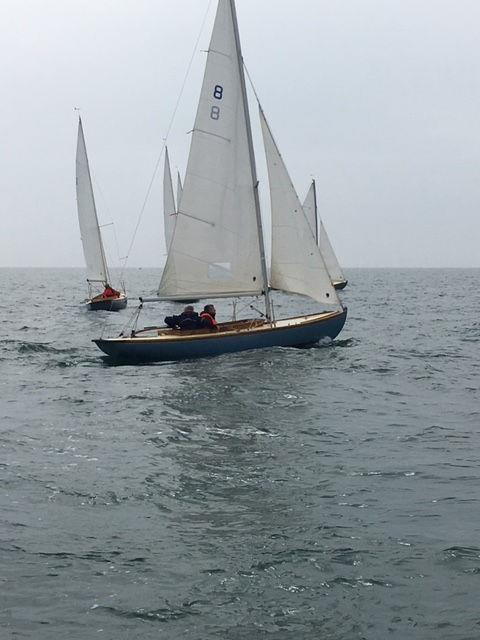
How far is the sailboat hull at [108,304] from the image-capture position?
40.1m

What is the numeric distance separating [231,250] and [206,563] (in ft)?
50.1

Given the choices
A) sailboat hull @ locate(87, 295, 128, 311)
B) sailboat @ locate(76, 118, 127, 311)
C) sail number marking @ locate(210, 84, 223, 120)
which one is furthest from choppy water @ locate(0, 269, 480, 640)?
sailboat @ locate(76, 118, 127, 311)

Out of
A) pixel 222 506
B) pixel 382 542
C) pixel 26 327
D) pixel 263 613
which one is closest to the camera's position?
pixel 263 613

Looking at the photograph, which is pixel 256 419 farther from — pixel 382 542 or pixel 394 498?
pixel 382 542

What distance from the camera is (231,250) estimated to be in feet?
70.2

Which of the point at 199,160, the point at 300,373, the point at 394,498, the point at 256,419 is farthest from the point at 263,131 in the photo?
the point at 394,498

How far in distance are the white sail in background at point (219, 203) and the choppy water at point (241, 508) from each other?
Answer: 4793 mm

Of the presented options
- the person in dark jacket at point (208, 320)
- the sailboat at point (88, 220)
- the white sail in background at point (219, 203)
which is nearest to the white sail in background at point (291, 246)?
the white sail in background at point (219, 203)

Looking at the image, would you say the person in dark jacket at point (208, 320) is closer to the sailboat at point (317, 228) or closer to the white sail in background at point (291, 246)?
the white sail in background at point (291, 246)

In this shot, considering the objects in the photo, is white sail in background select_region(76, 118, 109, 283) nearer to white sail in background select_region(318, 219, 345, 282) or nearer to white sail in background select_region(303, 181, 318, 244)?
white sail in background select_region(318, 219, 345, 282)

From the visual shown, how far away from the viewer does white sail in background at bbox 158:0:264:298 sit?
20.9 metres

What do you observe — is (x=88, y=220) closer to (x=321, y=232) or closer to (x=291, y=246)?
(x=321, y=232)

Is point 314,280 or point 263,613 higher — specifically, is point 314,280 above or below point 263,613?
above

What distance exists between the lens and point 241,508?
27.1ft
